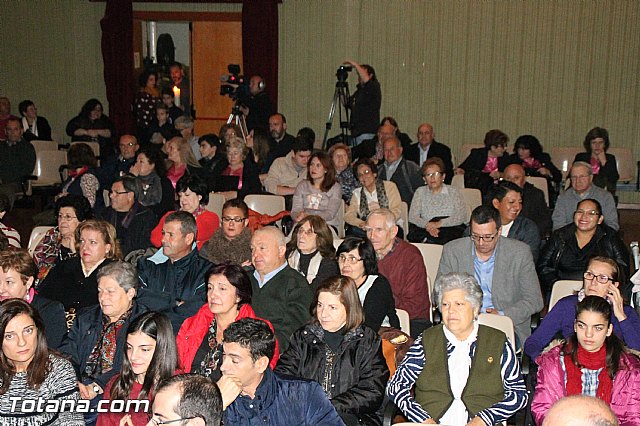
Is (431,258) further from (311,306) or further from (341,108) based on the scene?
(341,108)

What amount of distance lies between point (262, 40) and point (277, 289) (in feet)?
23.1

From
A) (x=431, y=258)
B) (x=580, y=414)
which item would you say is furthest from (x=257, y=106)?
(x=580, y=414)

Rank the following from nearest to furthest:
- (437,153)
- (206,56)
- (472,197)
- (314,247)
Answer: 1. (314,247)
2. (472,197)
3. (437,153)
4. (206,56)

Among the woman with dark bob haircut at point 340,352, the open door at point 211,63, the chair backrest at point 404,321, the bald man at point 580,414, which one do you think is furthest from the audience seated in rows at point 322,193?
the open door at point 211,63

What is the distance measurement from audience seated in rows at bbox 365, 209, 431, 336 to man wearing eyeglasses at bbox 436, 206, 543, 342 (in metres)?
0.30

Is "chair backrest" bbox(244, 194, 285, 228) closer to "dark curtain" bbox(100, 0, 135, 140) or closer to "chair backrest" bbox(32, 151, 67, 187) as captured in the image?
"chair backrest" bbox(32, 151, 67, 187)

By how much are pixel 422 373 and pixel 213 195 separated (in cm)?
389

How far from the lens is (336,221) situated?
23.0ft

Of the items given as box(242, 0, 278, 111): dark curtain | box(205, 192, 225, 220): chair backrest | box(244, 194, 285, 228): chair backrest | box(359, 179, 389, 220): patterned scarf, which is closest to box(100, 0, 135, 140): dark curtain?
box(242, 0, 278, 111): dark curtain

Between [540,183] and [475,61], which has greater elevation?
[475,61]

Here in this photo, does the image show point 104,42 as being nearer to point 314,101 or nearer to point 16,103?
point 16,103

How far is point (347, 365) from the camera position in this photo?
3.77 m

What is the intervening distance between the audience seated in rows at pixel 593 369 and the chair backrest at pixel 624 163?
22.3 ft

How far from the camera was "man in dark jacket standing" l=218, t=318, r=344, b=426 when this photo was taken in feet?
10.4
